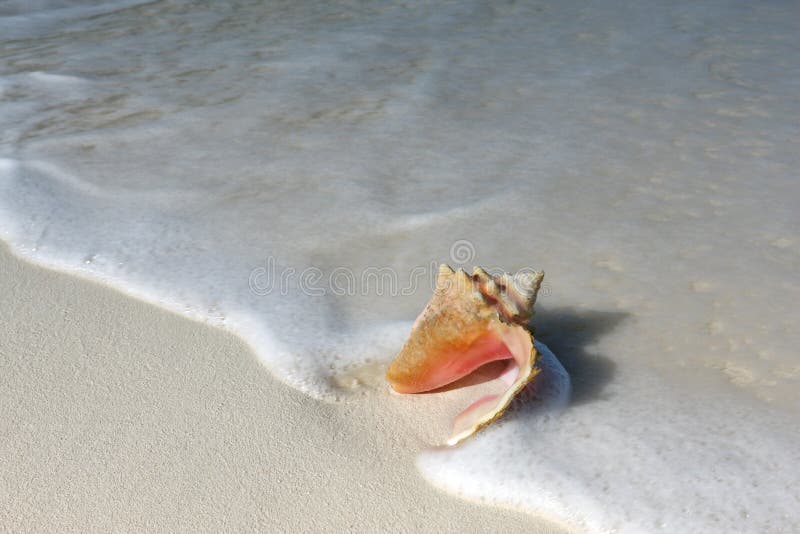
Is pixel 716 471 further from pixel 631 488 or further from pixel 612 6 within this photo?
pixel 612 6

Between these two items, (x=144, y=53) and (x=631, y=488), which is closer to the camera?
(x=631, y=488)

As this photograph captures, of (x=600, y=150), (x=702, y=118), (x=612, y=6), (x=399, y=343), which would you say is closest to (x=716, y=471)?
(x=399, y=343)

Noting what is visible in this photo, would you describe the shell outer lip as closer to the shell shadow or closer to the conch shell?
the conch shell

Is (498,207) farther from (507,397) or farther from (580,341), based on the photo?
(507,397)

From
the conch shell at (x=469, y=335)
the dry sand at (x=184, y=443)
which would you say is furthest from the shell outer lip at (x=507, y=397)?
the dry sand at (x=184, y=443)

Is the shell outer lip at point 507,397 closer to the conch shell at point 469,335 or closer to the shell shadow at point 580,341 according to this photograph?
the conch shell at point 469,335

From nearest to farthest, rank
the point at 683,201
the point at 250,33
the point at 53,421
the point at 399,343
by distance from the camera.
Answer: the point at 53,421 → the point at 399,343 → the point at 683,201 → the point at 250,33

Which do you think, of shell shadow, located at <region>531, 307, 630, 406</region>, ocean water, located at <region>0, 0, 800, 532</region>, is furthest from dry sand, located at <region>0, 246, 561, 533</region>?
shell shadow, located at <region>531, 307, 630, 406</region>

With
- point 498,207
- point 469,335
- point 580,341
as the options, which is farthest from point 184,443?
point 498,207
